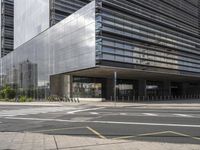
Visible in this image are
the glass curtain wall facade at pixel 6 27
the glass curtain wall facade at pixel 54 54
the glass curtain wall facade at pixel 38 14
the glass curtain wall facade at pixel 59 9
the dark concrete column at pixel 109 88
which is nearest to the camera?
the glass curtain wall facade at pixel 54 54

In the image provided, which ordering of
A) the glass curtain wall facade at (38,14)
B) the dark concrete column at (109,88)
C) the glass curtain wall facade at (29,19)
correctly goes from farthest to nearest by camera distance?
the glass curtain wall facade at (29,19)
the glass curtain wall facade at (38,14)
the dark concrete column at (109,88)

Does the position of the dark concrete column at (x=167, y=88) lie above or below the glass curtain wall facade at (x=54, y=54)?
below

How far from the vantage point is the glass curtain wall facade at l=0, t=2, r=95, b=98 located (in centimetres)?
4272

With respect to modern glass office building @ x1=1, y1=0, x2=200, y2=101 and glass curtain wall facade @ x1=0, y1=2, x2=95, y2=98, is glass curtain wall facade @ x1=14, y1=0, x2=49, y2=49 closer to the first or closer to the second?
glass curtain wall facade @ x1=0, y1=2, x2=95, y2=98

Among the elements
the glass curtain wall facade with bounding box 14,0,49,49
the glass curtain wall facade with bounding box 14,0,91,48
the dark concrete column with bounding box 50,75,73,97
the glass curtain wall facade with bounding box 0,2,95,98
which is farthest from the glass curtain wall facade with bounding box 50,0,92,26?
the dark concrete column with bounding box 50,75,73,97

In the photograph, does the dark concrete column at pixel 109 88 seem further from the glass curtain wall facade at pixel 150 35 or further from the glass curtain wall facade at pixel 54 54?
the glass curtain wall facade at pixel 54 54

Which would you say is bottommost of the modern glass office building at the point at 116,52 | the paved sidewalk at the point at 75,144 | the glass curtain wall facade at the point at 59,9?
the paved sidewalk at the point at 75,144

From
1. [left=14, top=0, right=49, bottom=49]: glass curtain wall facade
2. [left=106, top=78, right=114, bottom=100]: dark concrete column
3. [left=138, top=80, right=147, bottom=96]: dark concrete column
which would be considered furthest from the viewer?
[left=14, top=0, right=49, bottom=49]: glass curtain wall facade

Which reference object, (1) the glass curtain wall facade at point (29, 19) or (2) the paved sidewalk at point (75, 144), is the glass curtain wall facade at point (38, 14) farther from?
(2) the paved sidewalk at point (75, 144)

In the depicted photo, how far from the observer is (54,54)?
54.7m

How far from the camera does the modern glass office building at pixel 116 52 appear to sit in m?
42.4

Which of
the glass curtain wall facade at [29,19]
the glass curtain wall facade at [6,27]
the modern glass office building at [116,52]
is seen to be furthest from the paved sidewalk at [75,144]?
the glass curtain wall facade at [6,27]

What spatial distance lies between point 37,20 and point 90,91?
2012 centimetres

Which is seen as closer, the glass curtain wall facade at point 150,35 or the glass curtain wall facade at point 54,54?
the glass curtain wall facade at point 150,35
